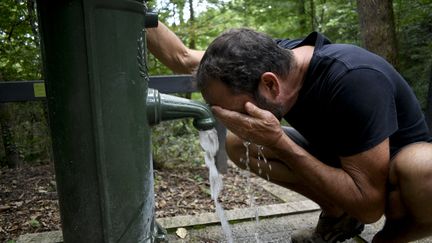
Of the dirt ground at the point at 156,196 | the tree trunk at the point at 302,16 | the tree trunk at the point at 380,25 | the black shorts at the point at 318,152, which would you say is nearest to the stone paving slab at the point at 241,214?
the dirt ground at the point at 156,196

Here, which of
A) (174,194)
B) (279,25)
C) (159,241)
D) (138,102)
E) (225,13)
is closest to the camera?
(138,102)

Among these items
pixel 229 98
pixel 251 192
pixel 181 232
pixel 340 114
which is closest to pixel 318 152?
pixel 340 114

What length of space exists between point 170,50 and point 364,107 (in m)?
1.10

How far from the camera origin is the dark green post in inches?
41.6

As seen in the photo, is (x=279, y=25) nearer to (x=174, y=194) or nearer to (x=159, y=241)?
(x=174, y=194)

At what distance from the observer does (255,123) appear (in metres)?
1.40

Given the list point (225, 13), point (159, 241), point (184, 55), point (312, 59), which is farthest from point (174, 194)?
point (225, 13)

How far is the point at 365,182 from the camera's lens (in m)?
1.42

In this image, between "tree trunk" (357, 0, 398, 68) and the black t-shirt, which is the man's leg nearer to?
the black t-shirt

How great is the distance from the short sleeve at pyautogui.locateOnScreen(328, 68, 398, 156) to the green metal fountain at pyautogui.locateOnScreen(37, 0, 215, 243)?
0.67 meters

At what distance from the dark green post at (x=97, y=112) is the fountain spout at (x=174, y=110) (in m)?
0.04

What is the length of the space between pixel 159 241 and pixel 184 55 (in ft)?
3.43

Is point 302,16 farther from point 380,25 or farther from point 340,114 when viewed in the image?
point 340,114

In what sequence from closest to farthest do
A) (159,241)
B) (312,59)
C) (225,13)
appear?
1. (159,241)
2. (312,59)
3. (225,13)
